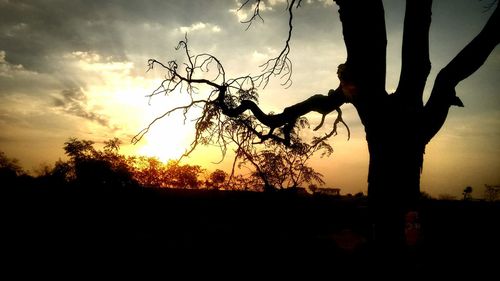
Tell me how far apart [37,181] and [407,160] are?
5.07 m

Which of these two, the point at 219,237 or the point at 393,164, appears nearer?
the point at 393,164

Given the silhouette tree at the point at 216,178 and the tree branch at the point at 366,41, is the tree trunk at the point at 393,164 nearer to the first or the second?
the tree branch at the point at 366,41

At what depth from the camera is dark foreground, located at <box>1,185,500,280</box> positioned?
3.54 m

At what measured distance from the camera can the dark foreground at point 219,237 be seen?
354 centimetres

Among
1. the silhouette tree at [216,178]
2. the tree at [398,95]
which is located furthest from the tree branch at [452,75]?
the silhouette tree at [216,178]

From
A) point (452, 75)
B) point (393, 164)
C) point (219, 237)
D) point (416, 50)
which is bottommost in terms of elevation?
point (219, 237)

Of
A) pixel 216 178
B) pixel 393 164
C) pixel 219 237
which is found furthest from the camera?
pixel 216 178

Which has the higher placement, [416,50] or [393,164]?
[416,50]

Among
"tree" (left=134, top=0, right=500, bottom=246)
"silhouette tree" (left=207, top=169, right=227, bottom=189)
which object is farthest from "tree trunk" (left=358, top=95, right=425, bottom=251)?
"silhouette tree" (left=207, top=169, right=227, bottom=189)

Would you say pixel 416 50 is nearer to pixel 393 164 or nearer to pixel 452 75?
pixel 452 75

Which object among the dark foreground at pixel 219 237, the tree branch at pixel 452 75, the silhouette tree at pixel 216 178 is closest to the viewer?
the tree branch at pixel 452 75

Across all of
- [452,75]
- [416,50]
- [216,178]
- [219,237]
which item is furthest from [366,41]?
[216,178]

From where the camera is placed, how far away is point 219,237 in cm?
456

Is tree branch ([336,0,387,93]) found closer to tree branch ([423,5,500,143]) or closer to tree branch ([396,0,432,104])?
tree branch ([396,0,432,104])
